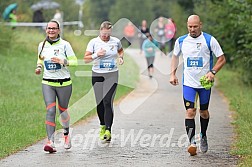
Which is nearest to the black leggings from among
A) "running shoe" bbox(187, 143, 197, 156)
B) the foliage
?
"running shoe" bbox(187, 143, 197, 156)

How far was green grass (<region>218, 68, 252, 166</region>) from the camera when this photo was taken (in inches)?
436

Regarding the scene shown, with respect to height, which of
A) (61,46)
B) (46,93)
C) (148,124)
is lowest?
(148,124)

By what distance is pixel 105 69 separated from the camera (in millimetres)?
12383

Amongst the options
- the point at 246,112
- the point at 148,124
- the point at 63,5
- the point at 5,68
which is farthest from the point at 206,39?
the point at 63,5

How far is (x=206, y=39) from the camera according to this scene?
1094 centimetres

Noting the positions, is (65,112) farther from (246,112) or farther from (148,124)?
(246,112)

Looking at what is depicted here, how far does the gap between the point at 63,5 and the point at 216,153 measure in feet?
112

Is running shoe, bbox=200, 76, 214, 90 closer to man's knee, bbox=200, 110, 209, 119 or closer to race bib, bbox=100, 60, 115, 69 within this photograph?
man's knee, bbox=200, 110, 209, 119

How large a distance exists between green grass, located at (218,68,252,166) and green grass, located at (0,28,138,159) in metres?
3.12

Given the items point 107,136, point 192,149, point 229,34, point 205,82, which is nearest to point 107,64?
point 107,136

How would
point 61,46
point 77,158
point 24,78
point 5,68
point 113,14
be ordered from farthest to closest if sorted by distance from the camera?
point 113,14 → point 5,68 → point 24,78 → point 61,46 → point 77,158

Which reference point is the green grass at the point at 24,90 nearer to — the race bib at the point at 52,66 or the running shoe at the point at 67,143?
the running shoe at the point at 67,143

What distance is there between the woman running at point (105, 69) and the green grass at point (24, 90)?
1.19m

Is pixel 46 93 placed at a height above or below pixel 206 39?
below
